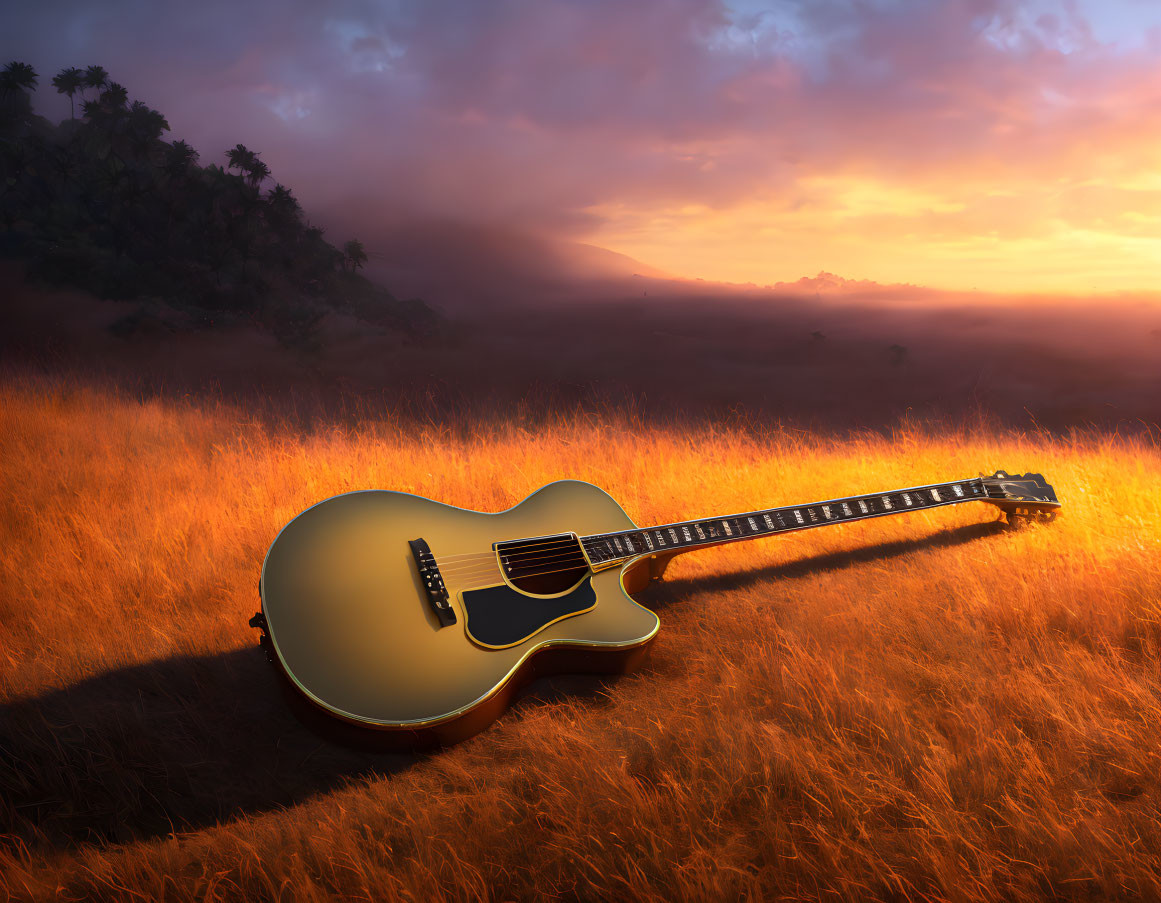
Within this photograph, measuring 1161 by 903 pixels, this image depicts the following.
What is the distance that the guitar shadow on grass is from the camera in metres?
1.60

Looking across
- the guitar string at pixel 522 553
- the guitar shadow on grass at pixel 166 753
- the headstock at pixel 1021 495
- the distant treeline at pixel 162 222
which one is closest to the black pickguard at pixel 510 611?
the guitar string at pixel 522 553

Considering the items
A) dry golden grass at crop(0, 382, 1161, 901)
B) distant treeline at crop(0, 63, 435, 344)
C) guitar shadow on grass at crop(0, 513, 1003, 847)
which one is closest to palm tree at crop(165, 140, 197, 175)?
distant treeline at crop(0, 63, 435, 344)

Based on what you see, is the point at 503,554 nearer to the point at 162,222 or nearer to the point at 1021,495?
the point at 1021,495

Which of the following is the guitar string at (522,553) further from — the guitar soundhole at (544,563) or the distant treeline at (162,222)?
the distant treeline at (162,222)

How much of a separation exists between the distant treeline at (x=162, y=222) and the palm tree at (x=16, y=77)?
24 millimetres

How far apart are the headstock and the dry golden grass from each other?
0.41 ft

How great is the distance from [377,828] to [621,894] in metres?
0.58

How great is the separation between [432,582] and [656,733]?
767 millimetres

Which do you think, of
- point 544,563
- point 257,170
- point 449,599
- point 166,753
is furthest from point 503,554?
point 257,170

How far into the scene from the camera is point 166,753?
70.3 inches

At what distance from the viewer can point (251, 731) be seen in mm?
1898

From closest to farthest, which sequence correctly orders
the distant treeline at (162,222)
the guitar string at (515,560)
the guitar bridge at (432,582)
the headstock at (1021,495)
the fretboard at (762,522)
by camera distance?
the guitar bridge at (432,582) → the guitar string at (515,560) → the fretboard at (762,522) → the headstock at (1021,495) → the distant treeline at (162,222)

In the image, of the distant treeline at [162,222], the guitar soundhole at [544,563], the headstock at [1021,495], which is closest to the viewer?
the guitar soundhole at [544,563]

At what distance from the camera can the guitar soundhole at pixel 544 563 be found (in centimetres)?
215
